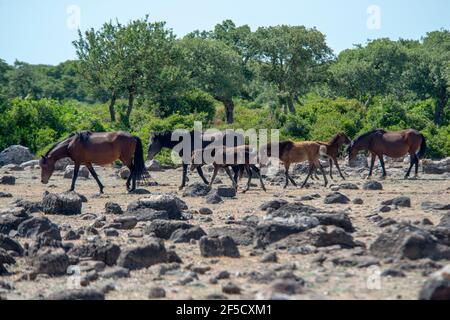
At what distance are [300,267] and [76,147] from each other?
41.1 ft

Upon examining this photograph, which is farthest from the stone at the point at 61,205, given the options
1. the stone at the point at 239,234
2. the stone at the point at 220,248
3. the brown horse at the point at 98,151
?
the stone at the point at 220,248

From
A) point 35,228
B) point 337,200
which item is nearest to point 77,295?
point 35,228

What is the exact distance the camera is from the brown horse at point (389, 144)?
1045 inches

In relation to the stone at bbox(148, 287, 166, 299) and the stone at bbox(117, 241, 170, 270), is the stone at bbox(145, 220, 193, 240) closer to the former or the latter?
the stone at bbox(117, 241, 170, 270)

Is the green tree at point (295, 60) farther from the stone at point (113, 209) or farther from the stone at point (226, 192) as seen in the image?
the stone at point (113, 209)

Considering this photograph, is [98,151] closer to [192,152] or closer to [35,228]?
[192,152]

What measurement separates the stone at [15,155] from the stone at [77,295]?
2486 cm

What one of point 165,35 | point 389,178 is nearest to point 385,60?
point 165,35

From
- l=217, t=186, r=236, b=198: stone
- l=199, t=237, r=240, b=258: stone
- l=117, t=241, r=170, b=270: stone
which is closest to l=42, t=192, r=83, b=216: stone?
l=217, t=186, r=236, b=198: stone

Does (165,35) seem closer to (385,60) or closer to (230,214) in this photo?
(385,60)

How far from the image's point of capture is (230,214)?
16.1m

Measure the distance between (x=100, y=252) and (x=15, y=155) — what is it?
75.9 feet
